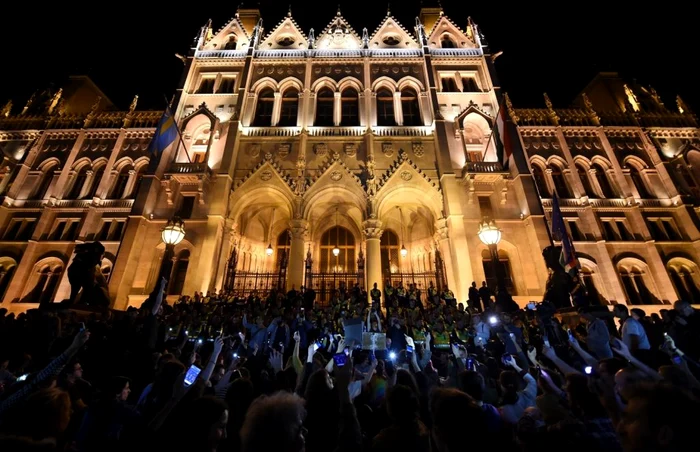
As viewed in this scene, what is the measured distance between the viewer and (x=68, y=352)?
12.5 ft

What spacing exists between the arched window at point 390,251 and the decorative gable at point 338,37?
49.6 feet

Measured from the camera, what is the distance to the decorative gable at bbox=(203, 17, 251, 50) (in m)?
25.0

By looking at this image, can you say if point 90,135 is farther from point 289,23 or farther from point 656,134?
point 656,134

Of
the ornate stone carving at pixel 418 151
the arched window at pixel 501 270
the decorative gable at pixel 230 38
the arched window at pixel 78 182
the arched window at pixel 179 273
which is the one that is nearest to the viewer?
the arched window at pixel 179 273

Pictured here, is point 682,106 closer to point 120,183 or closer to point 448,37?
point 448,37

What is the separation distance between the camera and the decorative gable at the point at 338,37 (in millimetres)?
24828

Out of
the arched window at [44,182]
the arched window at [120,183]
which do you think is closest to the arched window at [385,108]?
the arched window at [120,183]

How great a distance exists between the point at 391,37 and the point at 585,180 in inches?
710

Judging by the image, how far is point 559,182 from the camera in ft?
68.7

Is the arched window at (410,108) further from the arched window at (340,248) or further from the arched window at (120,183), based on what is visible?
the arched window at (120,183)

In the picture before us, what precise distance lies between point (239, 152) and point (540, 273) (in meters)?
18.8

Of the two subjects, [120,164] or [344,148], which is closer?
[344,148]

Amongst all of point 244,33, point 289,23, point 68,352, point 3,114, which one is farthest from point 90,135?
point 68,352

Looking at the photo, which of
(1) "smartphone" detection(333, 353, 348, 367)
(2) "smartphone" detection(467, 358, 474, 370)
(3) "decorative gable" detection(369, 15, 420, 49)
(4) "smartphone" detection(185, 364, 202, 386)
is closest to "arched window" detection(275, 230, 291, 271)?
(3) "decorative gable" detection(369, 15, 420, 49)
